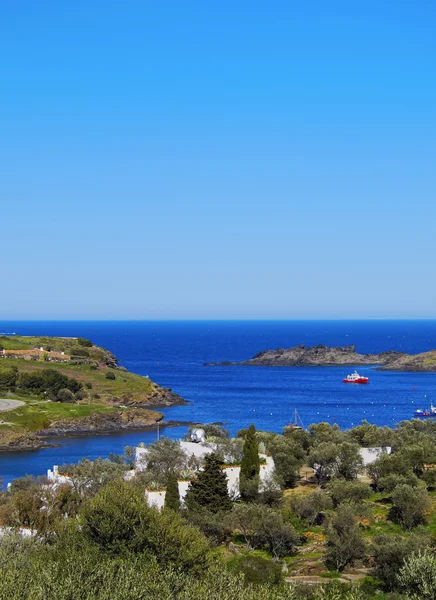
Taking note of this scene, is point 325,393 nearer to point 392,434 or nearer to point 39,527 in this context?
point 392,434

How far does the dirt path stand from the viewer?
325 feet

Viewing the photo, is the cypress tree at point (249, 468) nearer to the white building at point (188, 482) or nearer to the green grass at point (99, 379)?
the white building at point (188, 482)

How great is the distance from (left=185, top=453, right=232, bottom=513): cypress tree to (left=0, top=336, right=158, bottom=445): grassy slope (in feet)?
161

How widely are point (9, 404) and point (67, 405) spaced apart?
8.10 meters

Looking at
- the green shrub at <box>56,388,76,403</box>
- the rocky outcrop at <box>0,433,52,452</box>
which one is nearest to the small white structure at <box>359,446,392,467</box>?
the rocky outcrop at <box>0,433,52,452</box>

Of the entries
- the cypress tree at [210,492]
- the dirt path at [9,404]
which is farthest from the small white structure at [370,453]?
the dirt path at [9,404]

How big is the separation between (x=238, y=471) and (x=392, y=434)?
13.8 m

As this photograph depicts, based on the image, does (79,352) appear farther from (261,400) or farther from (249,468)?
(249,468)

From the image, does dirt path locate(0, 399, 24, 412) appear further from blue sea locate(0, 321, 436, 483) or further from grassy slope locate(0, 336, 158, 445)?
blue sea locate(0, 321, 436, 483)

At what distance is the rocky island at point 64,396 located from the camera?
9562 cm

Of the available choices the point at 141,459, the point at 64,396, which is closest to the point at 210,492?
the point at 141,459

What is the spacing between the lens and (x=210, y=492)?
143 feet

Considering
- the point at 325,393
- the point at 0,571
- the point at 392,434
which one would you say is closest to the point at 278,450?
the point at 392,434

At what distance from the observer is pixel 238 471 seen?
158 feet
